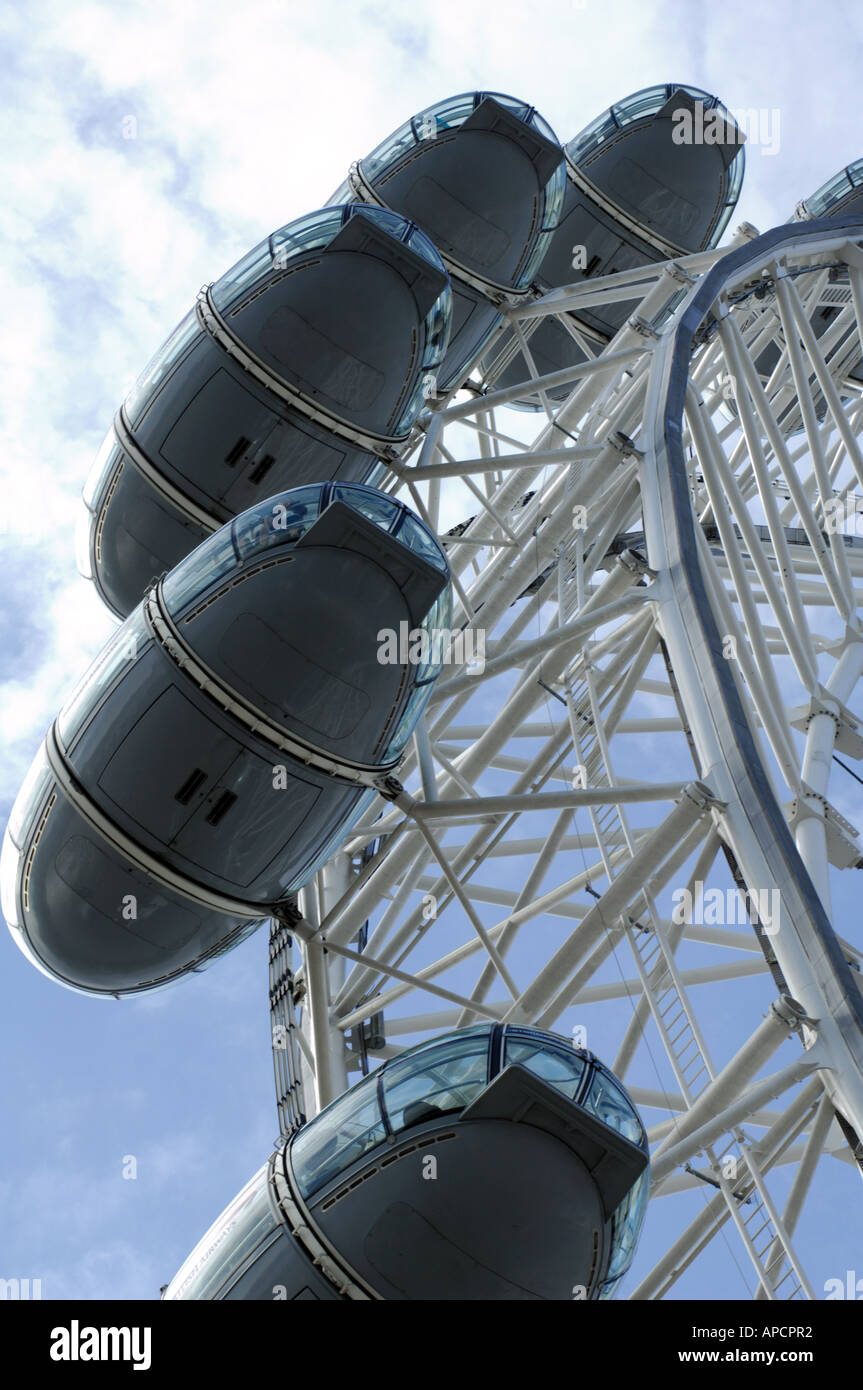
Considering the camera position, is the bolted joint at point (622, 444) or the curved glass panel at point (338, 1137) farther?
the bolted joint at point (622, 444)

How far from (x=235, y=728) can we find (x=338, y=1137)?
3107 mm

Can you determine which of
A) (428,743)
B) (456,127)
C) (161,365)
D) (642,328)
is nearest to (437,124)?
(456,127)

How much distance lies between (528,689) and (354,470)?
2.97 m

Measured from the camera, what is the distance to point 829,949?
1071cm

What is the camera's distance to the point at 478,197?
63.5 feet

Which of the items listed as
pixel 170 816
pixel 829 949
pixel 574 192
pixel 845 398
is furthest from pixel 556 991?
pixel 845 398

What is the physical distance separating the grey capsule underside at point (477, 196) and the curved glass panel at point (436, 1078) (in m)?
11.2

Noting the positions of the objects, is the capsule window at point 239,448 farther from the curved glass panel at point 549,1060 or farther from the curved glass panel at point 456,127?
the curved glass panel at point 549,1060

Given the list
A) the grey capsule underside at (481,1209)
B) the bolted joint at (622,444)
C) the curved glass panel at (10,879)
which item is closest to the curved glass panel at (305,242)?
the bolted joint at (622,444)

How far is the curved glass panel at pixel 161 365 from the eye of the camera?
52.4ft

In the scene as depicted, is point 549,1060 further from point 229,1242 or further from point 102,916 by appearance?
point 102,916

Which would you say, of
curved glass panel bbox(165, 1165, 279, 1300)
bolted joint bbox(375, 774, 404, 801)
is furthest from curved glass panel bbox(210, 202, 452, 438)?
curved glass panel bbox(165, 1165, 279, 1300)

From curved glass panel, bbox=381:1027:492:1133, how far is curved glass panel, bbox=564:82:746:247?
1624 centimetres
